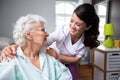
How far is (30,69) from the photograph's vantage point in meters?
1.25

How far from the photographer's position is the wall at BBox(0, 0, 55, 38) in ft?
14.3

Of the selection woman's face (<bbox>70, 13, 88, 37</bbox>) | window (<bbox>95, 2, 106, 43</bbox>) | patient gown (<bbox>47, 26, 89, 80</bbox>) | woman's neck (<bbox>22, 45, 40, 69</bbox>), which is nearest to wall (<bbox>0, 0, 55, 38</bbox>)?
window (<bbox>95, 2, 106, 43</bbox>)

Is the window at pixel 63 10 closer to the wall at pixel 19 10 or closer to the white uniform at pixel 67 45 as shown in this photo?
the wall at pixel 19 10

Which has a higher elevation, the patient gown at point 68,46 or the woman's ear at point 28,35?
the woman's ear at point 28,35

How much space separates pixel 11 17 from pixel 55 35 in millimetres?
3053

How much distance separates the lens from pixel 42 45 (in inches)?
52.4

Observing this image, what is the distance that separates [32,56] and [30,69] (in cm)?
13

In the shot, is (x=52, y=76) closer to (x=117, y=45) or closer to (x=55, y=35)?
(x=55, y=35)

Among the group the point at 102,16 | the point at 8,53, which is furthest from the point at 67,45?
the point at 102,16

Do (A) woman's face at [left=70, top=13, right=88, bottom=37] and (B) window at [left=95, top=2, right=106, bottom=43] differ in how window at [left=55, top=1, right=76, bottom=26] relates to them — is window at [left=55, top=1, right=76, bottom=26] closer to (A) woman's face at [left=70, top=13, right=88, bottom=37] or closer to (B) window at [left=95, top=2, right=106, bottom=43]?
(B) window at [left=95, top=2, right=106, bottom=43]

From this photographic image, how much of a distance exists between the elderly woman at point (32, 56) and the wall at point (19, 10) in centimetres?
304

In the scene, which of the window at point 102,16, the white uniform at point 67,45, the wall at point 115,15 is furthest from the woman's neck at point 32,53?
the window at point 102,16

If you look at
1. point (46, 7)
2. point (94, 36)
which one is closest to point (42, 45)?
point (94, 36)

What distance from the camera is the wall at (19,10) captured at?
→ 14.3 feet
